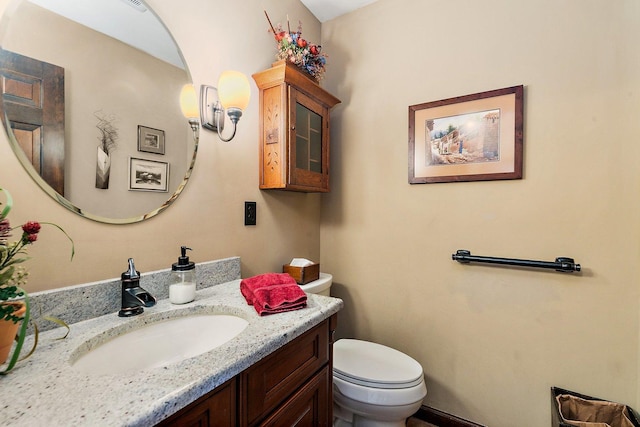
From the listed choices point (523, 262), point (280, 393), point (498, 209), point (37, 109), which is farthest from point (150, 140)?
point (523, 262)

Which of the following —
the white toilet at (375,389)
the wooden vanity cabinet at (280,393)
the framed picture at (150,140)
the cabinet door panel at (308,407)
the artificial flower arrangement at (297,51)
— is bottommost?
the white toilet at (375,389)

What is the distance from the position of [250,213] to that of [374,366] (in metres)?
0.98

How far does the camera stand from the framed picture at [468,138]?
1.47 m

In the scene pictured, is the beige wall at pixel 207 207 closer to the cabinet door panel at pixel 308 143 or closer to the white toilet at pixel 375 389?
the cabinet door panel at pixel 308 143

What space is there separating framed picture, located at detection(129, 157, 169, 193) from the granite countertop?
1.49 feet

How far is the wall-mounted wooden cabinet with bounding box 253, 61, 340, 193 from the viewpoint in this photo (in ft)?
4.78

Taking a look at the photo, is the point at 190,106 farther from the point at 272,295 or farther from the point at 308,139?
the point at 272,295

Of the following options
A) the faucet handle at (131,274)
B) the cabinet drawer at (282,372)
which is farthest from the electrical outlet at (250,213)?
the cabinet drawer at (282,372)

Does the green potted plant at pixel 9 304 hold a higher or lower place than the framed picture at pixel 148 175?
lower

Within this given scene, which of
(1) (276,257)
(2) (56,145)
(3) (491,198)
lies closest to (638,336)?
A: (3) (491,198)

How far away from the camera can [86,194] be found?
893 mm

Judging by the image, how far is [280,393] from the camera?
0.79m

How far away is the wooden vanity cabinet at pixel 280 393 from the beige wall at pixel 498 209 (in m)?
0.91

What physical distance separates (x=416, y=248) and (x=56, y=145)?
1.65 metres
